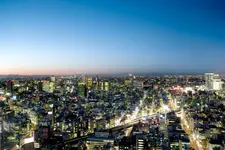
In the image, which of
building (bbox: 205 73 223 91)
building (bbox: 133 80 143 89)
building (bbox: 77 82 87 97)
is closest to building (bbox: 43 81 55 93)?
building (bbox: 77 82 87 97)

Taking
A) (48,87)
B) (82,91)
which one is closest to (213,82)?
(82,91)

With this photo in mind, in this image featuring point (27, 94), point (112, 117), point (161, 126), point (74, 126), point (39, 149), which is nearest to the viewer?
point (39, 149)

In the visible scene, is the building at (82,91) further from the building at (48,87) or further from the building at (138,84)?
the building at (138,84)

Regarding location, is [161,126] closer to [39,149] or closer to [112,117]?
[112,117]

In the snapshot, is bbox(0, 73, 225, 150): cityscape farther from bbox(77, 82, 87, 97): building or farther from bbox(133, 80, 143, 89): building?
bbox(133, 80, 143, 89): building

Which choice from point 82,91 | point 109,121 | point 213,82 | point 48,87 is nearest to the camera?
point 109,121

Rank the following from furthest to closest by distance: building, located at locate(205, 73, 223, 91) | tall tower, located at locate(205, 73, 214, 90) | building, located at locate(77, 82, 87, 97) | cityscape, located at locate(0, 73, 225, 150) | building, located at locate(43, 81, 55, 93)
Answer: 1. tall tower, located at locate(205, 73, 214, 90)
2. building, located at locate(205, 73, 223, 91)
3. building, located at locate(43, 81, 55, 93)
4. building, located at locate(77, 82, 87, 97)
5. cityscape, located at locate(0, 73, 225, 150)

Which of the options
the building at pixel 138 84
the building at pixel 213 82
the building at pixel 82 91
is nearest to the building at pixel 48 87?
the building at pixel 82 91

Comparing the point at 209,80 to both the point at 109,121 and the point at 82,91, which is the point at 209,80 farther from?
the point at 109,121

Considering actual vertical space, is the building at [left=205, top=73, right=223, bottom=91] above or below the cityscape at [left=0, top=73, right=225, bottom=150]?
above

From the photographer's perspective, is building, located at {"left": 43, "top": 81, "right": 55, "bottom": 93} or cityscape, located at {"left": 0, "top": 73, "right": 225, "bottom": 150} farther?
building, located at {"left": 43, "top": 81, "right": 55, "bottom": 93}

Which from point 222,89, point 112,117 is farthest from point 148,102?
point 222,89
